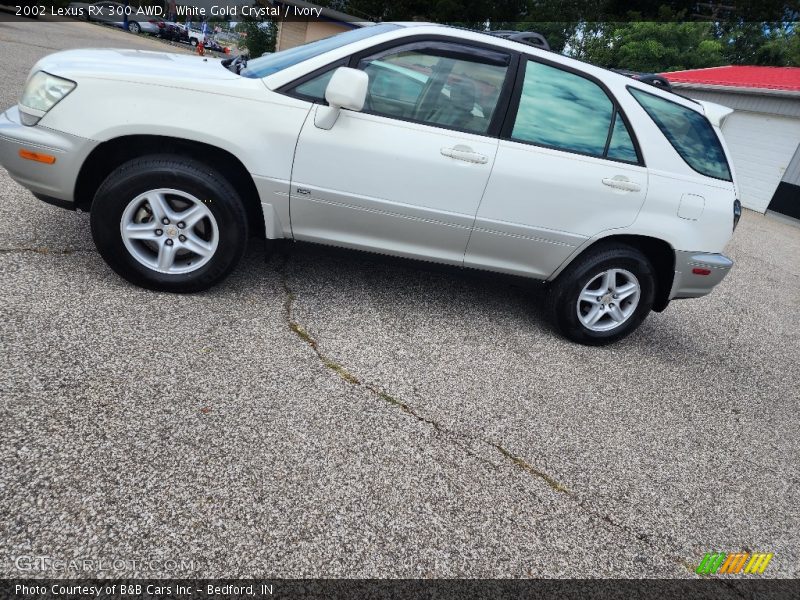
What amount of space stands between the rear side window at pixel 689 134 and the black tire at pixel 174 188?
2710 millimetres

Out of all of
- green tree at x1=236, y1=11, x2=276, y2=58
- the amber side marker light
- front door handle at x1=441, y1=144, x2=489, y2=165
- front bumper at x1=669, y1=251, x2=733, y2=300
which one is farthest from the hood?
green tree at x1=236, y1=11, x2=276, y2=58

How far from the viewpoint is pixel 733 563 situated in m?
2.40

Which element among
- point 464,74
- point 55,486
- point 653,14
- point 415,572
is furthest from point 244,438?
point 653,14

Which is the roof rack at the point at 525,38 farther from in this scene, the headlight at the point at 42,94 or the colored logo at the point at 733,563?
the colored logo at the point at 733,563

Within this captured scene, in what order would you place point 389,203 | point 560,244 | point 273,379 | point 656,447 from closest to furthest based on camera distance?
point 273,379, point 656,447, point 389,203, point 560,244

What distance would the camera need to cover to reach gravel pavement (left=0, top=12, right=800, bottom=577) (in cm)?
201

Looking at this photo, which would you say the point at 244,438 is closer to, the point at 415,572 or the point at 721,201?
the point at 415,572

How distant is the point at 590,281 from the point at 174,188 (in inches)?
107

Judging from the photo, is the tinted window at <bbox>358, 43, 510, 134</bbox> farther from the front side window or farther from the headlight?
the headlight

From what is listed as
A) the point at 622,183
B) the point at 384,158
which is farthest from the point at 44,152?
the point at 622,183

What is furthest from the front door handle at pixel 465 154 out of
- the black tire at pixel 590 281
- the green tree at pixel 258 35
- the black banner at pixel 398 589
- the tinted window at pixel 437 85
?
the green tree at pixel 258 35

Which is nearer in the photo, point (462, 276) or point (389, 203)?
point (389, 203)

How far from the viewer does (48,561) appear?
1.74 metres

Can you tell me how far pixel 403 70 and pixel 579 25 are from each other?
37.3m
